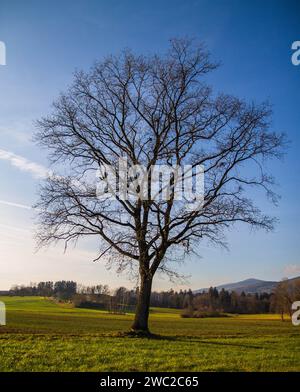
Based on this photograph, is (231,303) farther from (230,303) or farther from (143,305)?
(143,305)

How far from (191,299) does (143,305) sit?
77.0 meters

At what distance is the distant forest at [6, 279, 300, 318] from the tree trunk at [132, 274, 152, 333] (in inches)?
1987

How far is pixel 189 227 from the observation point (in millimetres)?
19328

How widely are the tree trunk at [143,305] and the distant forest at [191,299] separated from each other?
50474 millimetres

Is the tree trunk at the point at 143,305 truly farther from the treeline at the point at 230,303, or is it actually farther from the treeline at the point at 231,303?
the treeline at the point at 230,303

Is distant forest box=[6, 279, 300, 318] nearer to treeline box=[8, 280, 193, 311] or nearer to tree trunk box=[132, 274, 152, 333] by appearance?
treeline box=[8, 280, 193, 311]

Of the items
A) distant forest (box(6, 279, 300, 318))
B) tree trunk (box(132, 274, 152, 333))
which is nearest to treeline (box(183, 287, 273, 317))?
distant forest (box(6, 279, 300, 318))

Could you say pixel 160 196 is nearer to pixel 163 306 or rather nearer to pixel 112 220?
pixel 112 220

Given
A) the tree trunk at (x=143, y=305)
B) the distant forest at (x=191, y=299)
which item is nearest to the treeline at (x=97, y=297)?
the distant forest at (x=191, y=299)

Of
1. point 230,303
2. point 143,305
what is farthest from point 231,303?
point 143,305

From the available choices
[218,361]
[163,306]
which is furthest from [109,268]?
[163,306]

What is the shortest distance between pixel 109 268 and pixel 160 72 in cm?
1061

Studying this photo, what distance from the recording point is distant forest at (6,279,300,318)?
71500mm
